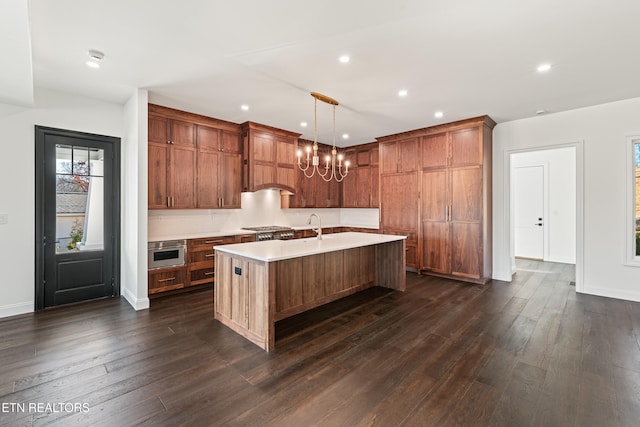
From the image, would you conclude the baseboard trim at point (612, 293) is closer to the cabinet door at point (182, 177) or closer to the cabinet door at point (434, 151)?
the cabinet door at point (434, 151)

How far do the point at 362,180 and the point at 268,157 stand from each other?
2.59 meters

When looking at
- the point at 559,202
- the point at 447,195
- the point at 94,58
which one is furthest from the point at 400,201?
the point at 94,58

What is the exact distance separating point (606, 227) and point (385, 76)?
156 inches

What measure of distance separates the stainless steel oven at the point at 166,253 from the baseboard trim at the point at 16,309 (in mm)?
1361

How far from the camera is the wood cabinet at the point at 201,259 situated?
4.50 metres

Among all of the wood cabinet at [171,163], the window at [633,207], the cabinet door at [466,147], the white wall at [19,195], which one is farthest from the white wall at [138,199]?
the window at [633,207]

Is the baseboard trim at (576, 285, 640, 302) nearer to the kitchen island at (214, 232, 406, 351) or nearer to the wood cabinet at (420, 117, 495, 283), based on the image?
the wood cabinet at (420, 117, 495, 283)

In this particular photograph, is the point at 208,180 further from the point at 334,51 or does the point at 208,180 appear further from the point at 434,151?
the point at 434,151

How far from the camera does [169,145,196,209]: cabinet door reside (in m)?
4.59

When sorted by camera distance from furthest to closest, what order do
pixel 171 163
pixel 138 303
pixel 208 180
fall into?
pixel 208 180 < pixel 171 163 < pixel 138 303

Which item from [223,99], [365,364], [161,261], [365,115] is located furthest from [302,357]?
[365,115]

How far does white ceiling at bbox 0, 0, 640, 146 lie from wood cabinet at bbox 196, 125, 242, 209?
2.43ft

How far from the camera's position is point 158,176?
4438 millimetres

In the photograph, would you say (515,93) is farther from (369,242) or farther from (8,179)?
(8,179)
